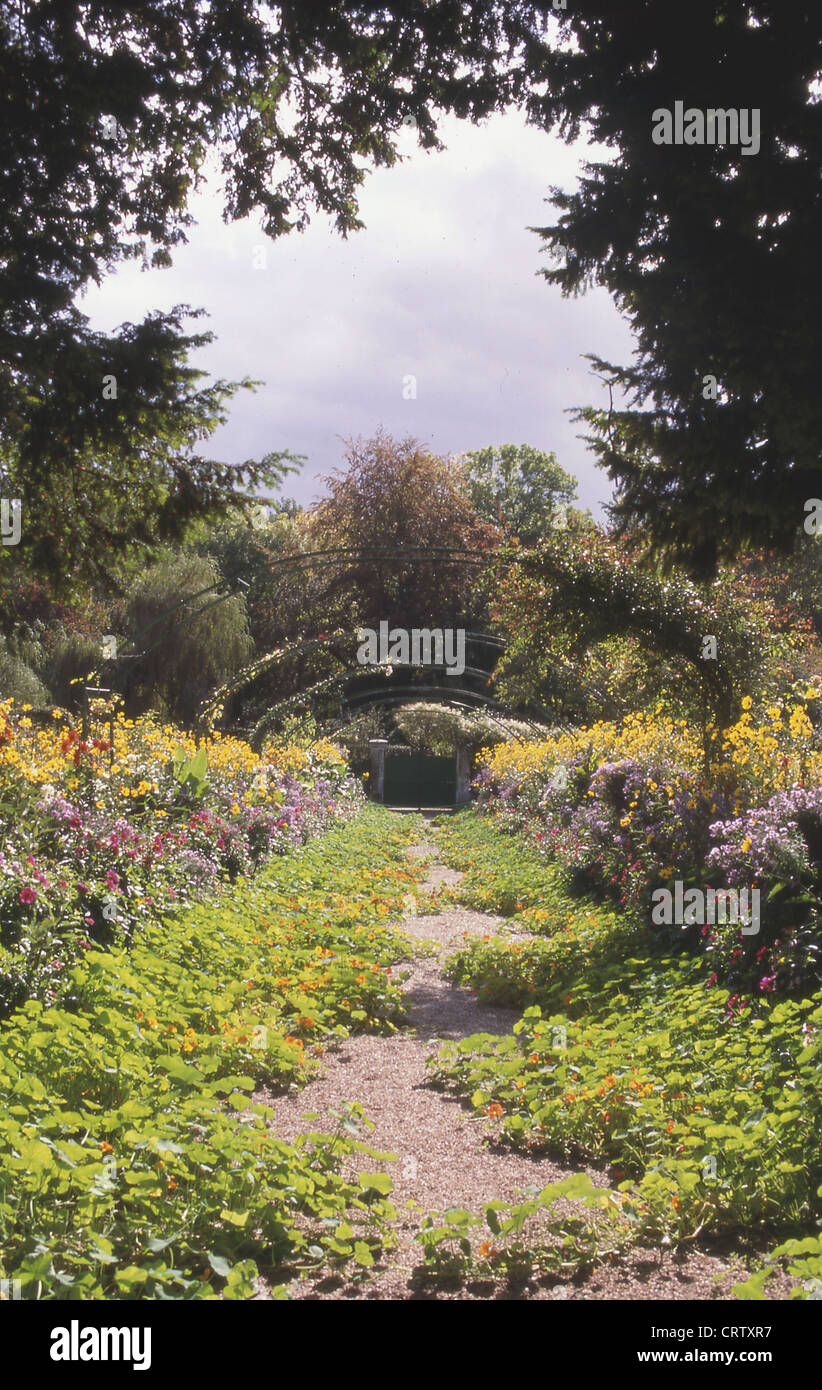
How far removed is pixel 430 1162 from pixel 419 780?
77.6 feet

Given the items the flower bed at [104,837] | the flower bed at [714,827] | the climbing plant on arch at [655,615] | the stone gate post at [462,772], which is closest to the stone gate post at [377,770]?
the stone gate post at [462,772]

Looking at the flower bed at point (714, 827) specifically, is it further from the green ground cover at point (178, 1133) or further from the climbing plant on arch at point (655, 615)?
the green ground cover at point (178, 1133)

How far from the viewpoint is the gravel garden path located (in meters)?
2.49

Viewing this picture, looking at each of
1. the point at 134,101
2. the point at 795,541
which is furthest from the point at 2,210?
the point at 795,541

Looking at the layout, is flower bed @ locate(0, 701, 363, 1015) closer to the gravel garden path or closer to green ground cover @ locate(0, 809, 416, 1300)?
green ground cover @ locate(0, 809, 416, 1300)

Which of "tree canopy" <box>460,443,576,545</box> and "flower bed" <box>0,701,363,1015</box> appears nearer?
"flower bed" <box>0,701,363,1015</box>

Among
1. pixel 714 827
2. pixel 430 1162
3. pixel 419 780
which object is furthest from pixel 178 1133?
pixel 419 780

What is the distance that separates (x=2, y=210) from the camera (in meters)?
5.44

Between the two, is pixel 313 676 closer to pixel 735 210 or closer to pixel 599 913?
pixel 599 913

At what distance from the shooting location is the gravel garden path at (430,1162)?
2.49 meters

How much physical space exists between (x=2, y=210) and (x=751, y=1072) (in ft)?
19.3

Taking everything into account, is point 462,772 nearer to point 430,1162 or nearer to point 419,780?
point 419,780

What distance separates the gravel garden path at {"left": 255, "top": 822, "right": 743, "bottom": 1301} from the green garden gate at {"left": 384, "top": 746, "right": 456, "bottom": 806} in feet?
68.1

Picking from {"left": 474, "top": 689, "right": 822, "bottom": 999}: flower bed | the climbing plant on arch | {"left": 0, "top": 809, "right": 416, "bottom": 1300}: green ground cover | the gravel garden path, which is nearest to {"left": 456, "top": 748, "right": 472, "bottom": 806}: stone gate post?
{"left": 474, "top": 689, "right": 822, "bottom": 999}: flower bed
